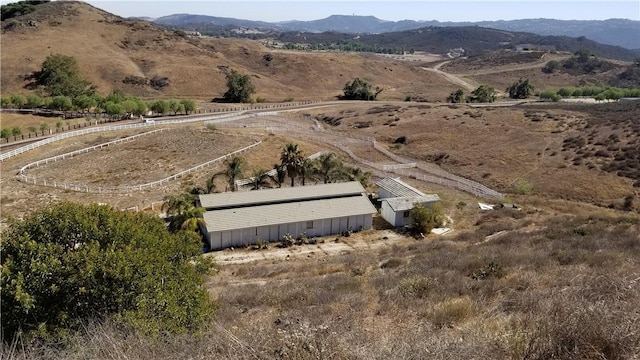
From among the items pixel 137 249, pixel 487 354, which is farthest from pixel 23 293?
pixel 487 354

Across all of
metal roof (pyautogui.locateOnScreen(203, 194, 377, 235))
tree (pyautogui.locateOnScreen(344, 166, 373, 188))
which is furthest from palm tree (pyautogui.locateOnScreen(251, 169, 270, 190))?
tree (pyautogui.locateOnScreen(344, 166, 373, 188))

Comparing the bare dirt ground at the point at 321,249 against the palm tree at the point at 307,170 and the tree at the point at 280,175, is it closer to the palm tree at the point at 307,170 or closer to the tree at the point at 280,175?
the tree at the point at 280,175

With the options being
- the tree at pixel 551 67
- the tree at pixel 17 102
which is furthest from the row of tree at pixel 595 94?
the tree at pixel 17 102

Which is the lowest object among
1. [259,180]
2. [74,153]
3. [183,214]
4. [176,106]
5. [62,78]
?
[183,214]

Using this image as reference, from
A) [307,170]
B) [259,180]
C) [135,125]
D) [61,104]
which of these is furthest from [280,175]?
[61,104]

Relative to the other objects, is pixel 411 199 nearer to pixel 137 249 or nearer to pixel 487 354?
pixel 137 249

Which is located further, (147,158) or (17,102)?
(17,102)

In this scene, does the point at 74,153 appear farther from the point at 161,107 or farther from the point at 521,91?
the point at 521,91
